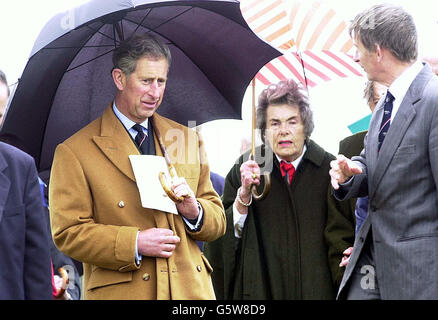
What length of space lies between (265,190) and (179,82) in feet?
2.89

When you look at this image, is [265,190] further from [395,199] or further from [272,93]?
[395,199]

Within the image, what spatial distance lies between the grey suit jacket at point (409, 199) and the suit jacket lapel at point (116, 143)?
53.3 inches

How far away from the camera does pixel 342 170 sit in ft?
17.2

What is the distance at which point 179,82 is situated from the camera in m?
6.21

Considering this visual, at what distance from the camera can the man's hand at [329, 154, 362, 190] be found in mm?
5164

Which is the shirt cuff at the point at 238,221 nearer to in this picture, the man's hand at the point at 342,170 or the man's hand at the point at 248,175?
the man's hand at the point at 248,175

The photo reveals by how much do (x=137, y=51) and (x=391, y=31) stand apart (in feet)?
4.73

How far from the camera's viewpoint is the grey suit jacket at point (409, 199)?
494 centimetres

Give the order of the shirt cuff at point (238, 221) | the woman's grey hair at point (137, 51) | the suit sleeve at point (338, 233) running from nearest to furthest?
the woman's grey hair at point (137, 51), the suit sleeve at point (338, 233), the shirt cuff at point (238, 221)

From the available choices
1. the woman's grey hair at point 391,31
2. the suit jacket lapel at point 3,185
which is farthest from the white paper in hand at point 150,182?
the woman's grey hair at point 391,31

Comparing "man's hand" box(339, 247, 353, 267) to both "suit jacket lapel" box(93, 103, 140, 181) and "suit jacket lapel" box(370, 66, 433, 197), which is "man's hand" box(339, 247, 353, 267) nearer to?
"suit jacket lapel" box(370, 66, 433, 197)

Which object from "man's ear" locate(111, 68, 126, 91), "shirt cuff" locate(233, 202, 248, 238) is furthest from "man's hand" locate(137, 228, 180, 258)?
"shirt cuff" locate(233, 202, 248, 238)
